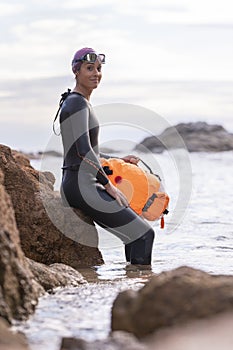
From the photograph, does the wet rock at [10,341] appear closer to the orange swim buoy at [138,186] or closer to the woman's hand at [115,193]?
the woman's hand at [115,193]

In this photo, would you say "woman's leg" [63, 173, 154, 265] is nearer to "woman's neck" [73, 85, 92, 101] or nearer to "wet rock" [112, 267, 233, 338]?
"woman's neck" [73, 85, 92, 101]

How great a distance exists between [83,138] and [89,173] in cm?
43

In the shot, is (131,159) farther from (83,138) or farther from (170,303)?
(170,303)

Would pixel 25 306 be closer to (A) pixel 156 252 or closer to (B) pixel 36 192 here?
(B) pixel 36 192

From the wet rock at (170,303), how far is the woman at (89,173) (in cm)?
354

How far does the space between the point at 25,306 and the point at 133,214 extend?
134 inches

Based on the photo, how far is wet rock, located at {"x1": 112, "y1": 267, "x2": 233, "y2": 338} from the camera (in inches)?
193

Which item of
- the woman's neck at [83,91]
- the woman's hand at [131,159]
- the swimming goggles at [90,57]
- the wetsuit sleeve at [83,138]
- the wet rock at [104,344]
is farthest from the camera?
the woman's hand at [131,159]

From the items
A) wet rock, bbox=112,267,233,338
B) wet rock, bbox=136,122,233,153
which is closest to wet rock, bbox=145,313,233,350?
wet rock, bbox=112,267,233,338

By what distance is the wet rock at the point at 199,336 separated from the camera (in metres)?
4.04

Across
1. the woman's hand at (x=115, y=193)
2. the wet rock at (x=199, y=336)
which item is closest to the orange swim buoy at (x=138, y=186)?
the woman's hand at (x=115, y=193)

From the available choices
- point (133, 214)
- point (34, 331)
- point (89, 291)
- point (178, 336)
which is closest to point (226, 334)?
point (178, 336)

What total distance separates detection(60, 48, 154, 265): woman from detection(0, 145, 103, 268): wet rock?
19 centimetres

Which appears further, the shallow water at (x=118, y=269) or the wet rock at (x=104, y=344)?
the shallow water at (x=118, y=269)
